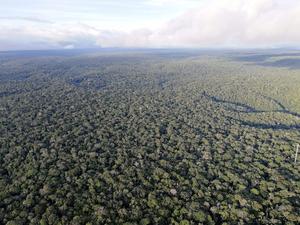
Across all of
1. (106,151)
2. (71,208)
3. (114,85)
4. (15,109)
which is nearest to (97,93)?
(114,85)

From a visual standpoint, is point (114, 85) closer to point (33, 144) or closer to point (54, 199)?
point (33, 144)

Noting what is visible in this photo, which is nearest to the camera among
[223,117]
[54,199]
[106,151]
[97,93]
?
[54,199]

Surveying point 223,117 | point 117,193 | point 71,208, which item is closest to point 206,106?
point 223,117

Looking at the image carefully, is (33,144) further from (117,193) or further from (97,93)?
(97,93)

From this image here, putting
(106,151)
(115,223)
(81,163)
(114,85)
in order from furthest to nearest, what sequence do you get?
(114,85), (106,151), (81,163), (115,223)

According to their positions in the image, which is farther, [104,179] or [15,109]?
[15,109]

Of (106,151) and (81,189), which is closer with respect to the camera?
(81,189)
